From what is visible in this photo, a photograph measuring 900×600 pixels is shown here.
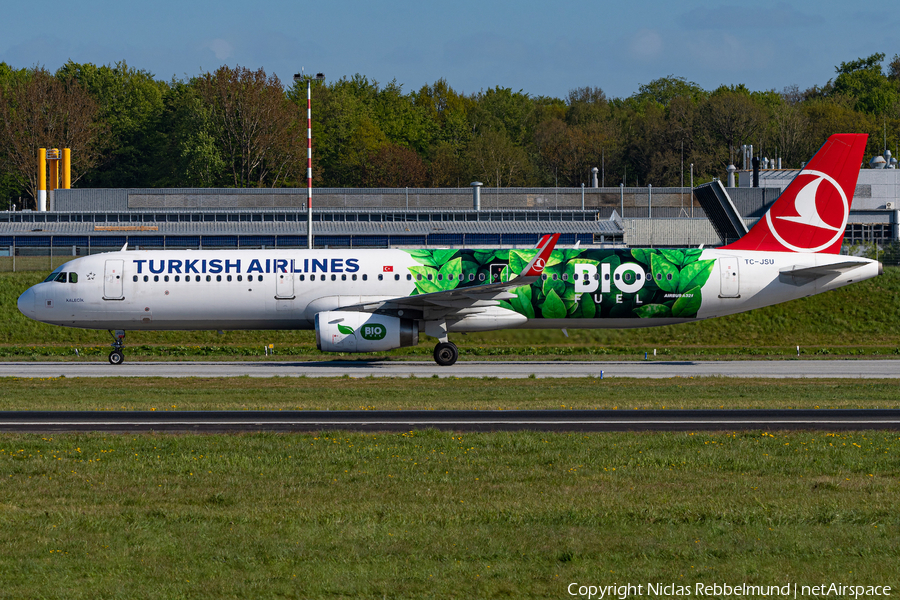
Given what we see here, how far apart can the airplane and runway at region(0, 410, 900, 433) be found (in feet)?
46.7

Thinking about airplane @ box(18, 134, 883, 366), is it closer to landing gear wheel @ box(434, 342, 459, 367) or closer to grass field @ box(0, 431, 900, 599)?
landing gear wheel @ box(434, 342, 459, 367)

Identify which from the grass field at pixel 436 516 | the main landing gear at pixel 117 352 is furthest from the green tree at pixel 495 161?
the grass field at pixel 436 516

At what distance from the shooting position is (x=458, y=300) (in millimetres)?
35906

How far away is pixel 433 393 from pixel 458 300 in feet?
30.1

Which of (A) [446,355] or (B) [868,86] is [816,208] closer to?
(A) [446,355]

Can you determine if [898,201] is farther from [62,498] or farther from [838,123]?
[62,498]

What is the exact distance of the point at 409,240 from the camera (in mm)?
73438

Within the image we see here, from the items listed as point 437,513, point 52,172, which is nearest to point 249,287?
point 437,513

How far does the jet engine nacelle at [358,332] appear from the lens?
116ft

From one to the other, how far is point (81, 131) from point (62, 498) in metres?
107

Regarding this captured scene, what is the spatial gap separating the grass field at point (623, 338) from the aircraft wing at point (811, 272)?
562 centimetres

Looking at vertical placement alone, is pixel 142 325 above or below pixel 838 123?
below

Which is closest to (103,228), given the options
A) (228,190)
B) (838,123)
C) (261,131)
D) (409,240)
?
(228,190)

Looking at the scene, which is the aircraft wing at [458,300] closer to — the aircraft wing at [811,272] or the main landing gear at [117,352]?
the main landing gear at [117,352]
